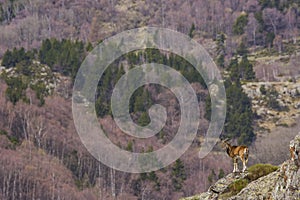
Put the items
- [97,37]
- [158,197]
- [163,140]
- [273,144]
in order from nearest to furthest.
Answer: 1. [158,197]
2. [273,144]
3. [163,140]
4. [97,37]

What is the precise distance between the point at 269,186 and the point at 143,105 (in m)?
122

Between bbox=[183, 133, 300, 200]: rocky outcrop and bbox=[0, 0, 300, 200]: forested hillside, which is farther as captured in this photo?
bbox=[0, 0, 300, 200]: forested hillside

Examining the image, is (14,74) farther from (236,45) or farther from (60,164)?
(236,45)

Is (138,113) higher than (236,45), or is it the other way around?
(236,45)

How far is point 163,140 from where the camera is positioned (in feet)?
423

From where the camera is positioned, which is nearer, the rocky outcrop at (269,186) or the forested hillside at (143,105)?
the rocky outcrop at (269,186)

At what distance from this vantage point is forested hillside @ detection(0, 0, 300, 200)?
106 metres

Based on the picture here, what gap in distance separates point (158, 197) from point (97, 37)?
100688mm

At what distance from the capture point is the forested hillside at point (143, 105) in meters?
106

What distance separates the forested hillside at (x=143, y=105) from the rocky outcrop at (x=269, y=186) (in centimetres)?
7756

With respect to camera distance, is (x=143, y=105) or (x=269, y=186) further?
(x=143, y=105)

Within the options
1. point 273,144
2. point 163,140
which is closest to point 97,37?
point 163,140

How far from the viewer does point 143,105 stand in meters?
139

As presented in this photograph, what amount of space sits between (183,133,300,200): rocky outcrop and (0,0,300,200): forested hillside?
7756cm
